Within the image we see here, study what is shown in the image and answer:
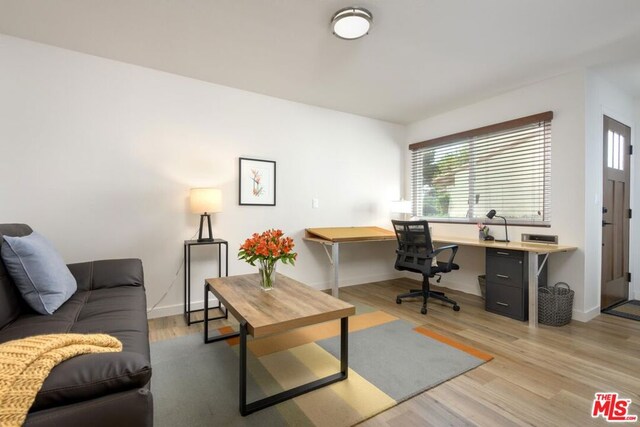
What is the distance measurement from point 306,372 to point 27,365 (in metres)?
1.51

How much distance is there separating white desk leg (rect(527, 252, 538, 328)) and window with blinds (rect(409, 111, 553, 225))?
70 cm

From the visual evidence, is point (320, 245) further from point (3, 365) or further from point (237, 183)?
point (3, 365)

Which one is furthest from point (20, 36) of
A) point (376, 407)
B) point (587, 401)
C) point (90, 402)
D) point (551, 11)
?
point (587, 401)

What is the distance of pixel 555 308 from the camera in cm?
287

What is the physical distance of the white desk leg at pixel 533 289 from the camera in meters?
2.84

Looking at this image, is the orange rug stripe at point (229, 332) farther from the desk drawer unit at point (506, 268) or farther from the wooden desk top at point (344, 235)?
the desk drawer unit at point (506, 268)

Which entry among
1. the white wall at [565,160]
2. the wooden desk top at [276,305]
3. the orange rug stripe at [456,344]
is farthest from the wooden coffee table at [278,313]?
the white wall at [565,160]

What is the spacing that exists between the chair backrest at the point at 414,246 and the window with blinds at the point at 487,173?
1173 mm

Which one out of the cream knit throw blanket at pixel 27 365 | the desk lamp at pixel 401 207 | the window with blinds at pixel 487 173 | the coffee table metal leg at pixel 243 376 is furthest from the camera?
the desk lamp at pixel 401 207

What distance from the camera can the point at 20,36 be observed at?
252 centimetres

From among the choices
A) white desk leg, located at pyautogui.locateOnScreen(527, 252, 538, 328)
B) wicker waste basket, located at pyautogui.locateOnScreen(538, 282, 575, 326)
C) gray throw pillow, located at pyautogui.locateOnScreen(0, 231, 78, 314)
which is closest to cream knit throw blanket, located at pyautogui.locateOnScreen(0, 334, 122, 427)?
gray throw pillow, located at pyautogui.locateOnScreen(0, 231, 78, 314)

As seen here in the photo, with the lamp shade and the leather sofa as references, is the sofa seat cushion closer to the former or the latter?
the leather sofa

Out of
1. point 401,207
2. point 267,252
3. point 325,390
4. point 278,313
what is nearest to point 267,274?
point 267,252

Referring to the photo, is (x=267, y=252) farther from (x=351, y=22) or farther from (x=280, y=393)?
(x=351, y=22)
